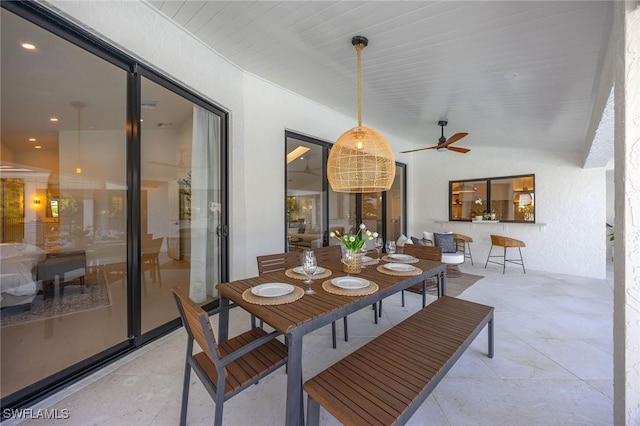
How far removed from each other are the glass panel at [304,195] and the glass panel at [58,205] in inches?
85.6

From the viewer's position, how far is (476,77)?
2.71 meters

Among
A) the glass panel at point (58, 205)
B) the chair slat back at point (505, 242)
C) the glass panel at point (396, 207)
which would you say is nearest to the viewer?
the glass panel at point (58, 205)

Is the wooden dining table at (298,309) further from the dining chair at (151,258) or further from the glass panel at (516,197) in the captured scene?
the glass panel at (516,197)

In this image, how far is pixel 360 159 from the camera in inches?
97.3

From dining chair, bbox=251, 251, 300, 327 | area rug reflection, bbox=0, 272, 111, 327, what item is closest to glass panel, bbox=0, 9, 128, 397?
area rug reflection, bbox=0, 272, 111, 327

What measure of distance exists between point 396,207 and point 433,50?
15.3 feet

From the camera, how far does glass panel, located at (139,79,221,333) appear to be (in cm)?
257

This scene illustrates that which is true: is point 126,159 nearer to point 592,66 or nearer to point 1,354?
point 1,354

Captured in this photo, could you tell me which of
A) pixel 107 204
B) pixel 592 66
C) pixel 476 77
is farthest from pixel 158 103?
pixel 592 66

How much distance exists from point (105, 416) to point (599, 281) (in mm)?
6959

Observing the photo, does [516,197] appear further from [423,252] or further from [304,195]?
[304,195]

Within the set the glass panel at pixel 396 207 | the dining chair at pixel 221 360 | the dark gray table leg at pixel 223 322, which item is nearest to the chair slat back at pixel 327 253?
the dark gray table leg at pixel 223 322

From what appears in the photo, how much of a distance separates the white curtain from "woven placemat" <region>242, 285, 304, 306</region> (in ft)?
5.23

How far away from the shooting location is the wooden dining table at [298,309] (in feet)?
4.12
